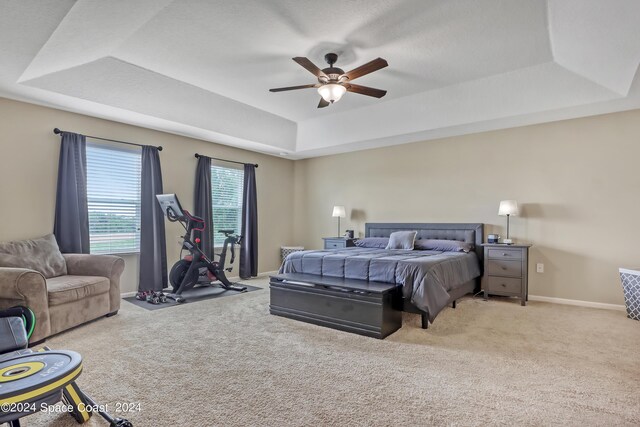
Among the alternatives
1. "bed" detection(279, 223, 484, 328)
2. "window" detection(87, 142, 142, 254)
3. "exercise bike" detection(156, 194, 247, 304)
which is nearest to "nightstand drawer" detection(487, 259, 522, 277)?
"bed" detection(279, 223, 484, 328)

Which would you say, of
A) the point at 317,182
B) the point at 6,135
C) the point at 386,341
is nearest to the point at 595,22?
the point at 386,341

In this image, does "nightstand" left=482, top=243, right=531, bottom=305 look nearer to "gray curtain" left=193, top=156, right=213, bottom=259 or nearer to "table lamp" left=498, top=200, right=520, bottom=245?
"table lamp" left=498, top=200, right=520, bottom=245

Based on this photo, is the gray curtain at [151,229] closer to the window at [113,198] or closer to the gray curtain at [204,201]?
the window at [113,198]

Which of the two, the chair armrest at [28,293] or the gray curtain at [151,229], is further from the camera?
the gray curtain at [151,229]

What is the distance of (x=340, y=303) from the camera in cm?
348

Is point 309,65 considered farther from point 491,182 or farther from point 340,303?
point 491,182

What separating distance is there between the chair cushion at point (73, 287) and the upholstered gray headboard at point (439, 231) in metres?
4.28

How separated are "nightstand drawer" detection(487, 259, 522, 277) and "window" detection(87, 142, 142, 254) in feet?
17.1

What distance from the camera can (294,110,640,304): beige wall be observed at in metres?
4.36

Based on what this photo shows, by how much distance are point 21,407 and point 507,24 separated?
427cm

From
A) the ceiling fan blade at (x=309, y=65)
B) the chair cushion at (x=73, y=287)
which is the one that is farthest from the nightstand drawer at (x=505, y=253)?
the chair cushion at (x=73, y=287)

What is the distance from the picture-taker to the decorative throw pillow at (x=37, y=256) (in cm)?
351

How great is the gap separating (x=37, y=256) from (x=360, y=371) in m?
3.65

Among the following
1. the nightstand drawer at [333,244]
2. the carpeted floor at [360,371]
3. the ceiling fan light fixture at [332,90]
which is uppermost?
the ceiling fan light fixture at [332,90]
